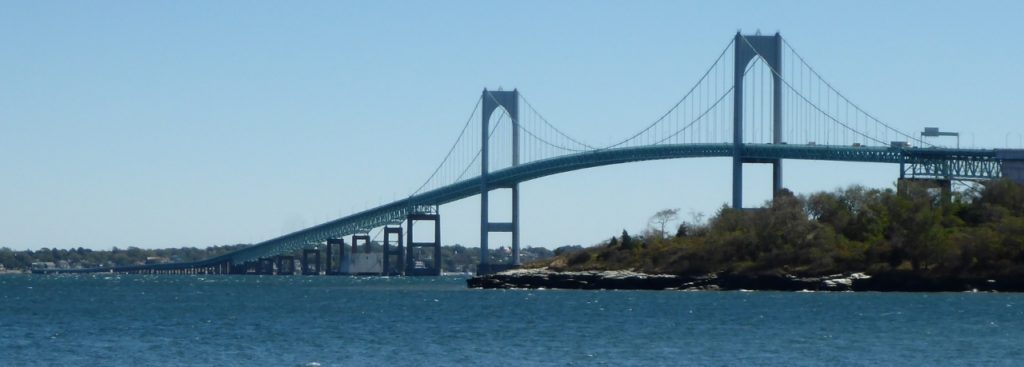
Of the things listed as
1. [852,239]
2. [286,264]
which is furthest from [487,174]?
[286,264]

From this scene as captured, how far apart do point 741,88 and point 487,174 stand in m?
23.5

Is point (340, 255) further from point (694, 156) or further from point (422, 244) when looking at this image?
point (694, 156)

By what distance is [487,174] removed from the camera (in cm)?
10456

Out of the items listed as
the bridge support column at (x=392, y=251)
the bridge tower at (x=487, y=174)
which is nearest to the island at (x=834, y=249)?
the bridge tower at (x=487, y=174)

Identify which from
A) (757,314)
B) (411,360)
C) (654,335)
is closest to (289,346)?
(411,360)

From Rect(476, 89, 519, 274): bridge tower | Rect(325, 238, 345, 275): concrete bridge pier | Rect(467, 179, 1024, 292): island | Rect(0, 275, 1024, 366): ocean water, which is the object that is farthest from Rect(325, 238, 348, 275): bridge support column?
Rect(0, 275, 1024, 366): ocean water

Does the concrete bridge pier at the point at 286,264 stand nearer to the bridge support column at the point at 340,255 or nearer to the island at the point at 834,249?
the bridge support column at the point at 340,255

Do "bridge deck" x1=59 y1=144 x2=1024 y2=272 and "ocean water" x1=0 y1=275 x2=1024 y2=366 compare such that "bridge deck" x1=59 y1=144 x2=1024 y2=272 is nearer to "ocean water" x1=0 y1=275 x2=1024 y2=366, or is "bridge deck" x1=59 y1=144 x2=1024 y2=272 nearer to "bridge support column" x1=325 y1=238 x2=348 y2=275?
"bridge support column" x1=325 y1=238 x2=348 y2=275

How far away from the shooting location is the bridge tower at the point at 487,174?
105 metres

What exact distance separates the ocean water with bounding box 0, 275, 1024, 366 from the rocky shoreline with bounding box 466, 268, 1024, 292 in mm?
2328

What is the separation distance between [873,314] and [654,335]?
10.5 meters

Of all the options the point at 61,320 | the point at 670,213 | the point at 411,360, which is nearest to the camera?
the point at 411,360

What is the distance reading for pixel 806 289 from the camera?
70062 mm

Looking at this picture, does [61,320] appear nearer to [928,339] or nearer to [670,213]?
[928,339]
